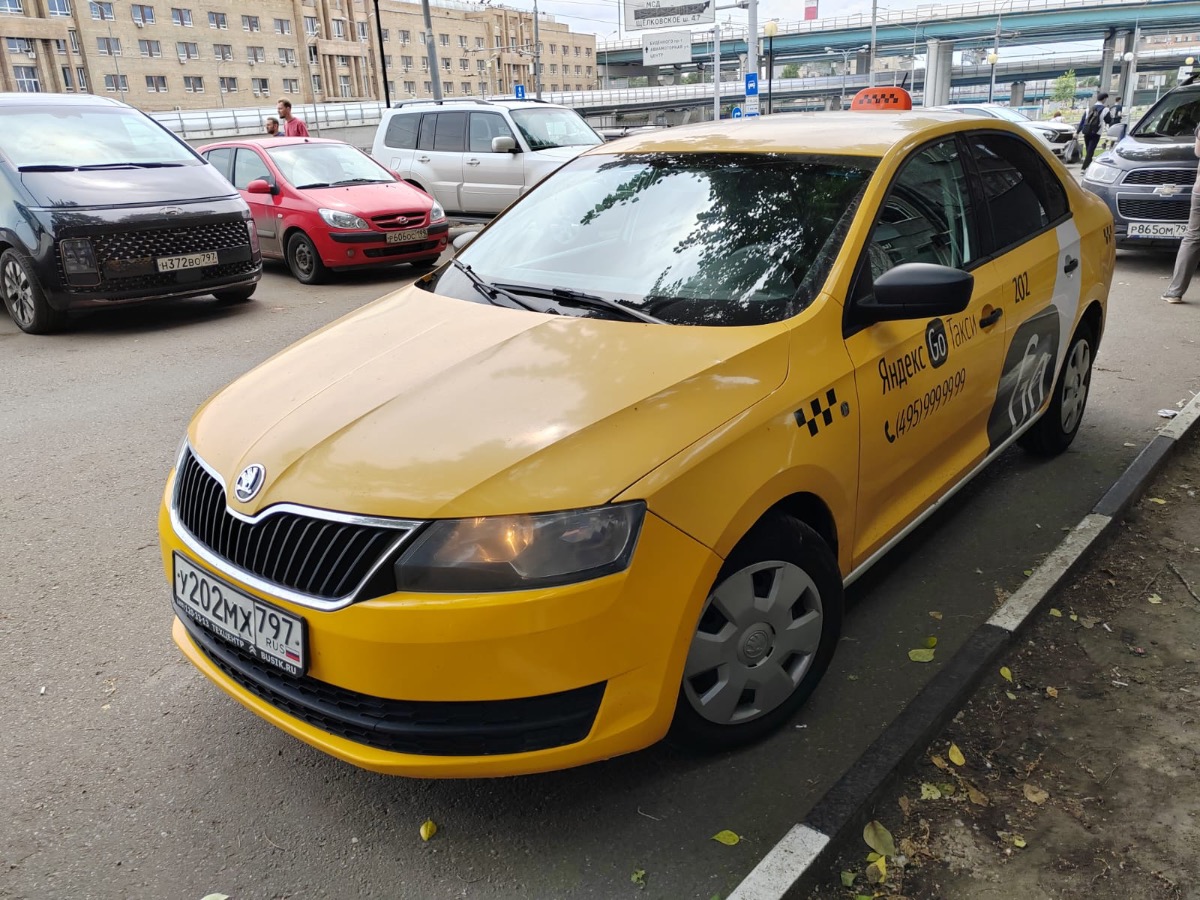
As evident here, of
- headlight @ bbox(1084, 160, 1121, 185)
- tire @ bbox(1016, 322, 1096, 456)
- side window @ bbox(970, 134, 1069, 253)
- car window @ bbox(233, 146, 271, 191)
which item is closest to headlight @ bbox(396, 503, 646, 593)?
side window @ bbox(970, 134, 1069, 253)

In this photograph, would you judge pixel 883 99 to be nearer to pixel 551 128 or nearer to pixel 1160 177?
pixel 1160 177

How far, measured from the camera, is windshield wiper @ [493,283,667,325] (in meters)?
2.88

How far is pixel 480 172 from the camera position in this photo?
1344cm

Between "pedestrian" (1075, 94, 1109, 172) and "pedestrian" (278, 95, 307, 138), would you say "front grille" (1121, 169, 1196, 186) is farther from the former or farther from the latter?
"pedestrian" (1075, 94, 1109, 172)

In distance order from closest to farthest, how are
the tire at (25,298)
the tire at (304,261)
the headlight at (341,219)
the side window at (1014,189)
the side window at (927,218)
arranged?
1. the side window at (927,218)
2. the side window at (1014,189)
3. the tire at (25,298)
4. the headlight at (341,219)
5. the tire at (304,261)

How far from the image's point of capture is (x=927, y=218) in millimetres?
3385

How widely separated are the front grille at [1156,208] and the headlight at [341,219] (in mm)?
8229

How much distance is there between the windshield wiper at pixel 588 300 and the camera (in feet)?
9.46

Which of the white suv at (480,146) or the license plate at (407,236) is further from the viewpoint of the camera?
the white suv at (480,146)

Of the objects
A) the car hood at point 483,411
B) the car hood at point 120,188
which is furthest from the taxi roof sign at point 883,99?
the car hood at point 120,188

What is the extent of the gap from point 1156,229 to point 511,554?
10.3 m

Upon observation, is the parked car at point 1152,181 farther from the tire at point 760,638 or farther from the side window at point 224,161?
the side window at point 224,161

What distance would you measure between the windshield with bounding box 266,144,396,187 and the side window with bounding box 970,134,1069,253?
8796 millimetres

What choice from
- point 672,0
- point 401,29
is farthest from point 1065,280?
point 401,29
